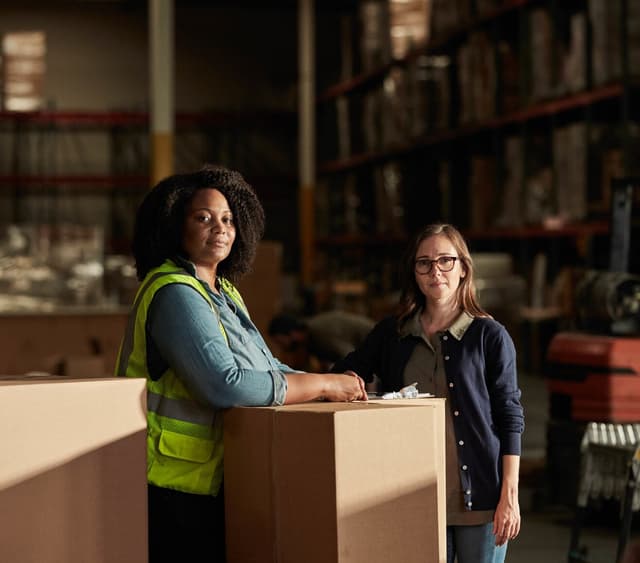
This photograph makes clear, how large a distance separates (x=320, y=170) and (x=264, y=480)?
1548cm

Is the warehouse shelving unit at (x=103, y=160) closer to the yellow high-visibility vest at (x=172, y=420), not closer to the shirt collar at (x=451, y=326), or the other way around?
the shirt collar at (x=451, y=326)

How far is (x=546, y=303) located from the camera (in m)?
10.3

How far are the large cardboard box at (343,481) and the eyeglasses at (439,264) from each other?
23.4 inches

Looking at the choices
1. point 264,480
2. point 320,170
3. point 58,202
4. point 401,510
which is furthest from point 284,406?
point 58,202

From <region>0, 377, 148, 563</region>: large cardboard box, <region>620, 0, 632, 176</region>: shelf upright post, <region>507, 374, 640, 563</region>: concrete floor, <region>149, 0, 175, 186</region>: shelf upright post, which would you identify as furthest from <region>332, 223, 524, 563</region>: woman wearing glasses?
<region>149, 0, 175, 186</region>: shelf upright post

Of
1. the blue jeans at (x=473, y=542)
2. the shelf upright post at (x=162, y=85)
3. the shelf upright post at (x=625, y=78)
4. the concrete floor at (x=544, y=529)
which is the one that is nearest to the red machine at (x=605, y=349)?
the concrete floor at (x=544, y=529)

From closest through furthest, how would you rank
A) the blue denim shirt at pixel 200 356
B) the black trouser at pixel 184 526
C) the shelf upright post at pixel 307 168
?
the blue denim shirt at pixel 200 356 → the black trouser at pixel 184 526 → the shelf upright post at pixel 307 168

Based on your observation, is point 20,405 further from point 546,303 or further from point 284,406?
point 546,303

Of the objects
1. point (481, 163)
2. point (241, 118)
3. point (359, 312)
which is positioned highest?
point (241, 118)

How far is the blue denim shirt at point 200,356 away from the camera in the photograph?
8.15ft

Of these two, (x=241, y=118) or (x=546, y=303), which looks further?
(x=241, y=118)

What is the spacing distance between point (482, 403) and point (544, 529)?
122 inches

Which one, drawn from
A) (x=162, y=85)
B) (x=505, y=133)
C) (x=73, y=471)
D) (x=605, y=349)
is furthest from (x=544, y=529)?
(x=162, y=85)

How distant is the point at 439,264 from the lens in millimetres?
3092
